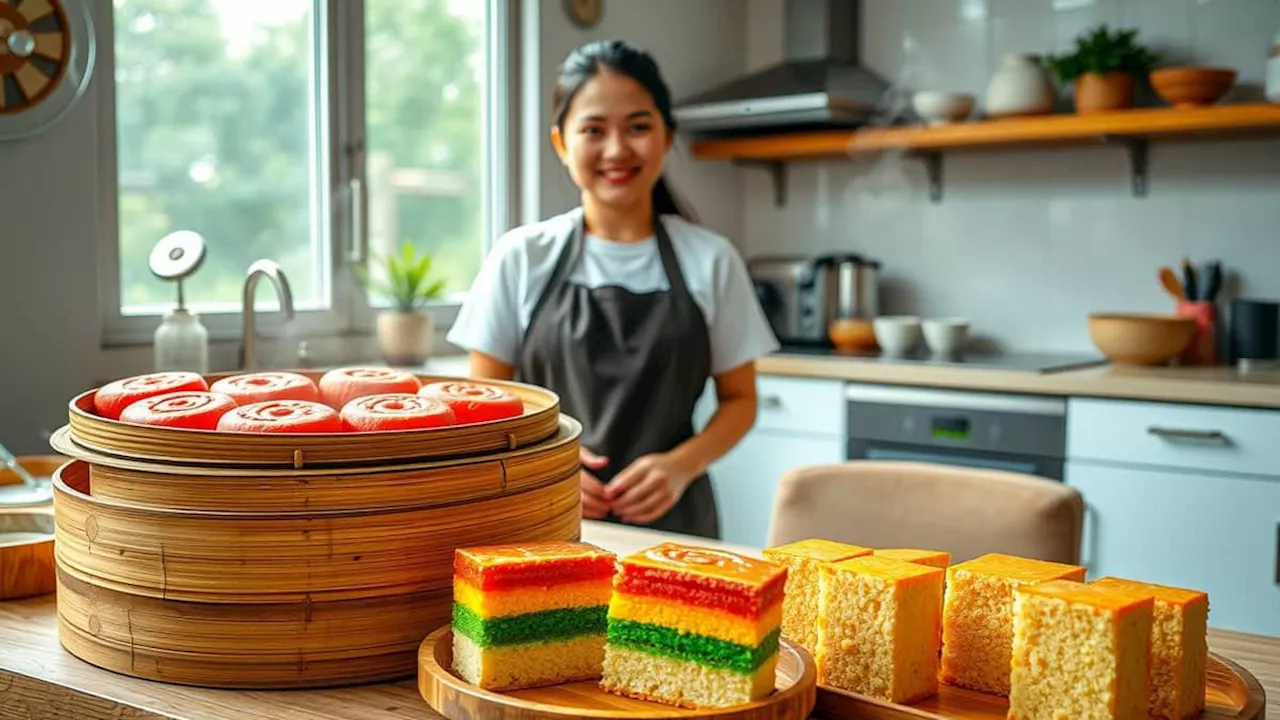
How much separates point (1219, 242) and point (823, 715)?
283 cm

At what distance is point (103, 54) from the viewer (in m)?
2.35

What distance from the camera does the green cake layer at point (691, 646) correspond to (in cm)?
81

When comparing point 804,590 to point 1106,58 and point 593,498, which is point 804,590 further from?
point 1106,58

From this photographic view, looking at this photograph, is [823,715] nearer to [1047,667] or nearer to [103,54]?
[1047,667]

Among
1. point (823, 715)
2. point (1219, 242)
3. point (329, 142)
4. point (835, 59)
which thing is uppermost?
point (835, 59)

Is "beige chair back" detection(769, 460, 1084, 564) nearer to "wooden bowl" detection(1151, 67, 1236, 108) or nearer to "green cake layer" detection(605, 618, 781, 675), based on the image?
"green cake layer" detection(605, 618, 781, 675)

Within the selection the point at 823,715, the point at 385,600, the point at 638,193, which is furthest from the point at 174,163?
the point at 823,715

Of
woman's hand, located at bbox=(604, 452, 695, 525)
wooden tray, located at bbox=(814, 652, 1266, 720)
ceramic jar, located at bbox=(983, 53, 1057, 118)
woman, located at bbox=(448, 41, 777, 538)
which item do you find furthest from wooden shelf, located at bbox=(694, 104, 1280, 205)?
wooden tray, located at bbox=(814, 652, 1266, 720)

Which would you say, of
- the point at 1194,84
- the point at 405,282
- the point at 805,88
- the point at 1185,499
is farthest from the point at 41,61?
the point at 1194,84

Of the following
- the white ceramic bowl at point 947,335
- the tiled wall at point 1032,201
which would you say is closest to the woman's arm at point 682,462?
the white ceramic bowl at point 947,335

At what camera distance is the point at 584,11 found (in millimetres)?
3438

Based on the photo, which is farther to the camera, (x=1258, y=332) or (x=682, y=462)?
(x=1258, y=332)

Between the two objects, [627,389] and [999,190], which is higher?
[999,190]

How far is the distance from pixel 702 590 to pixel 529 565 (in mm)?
137
